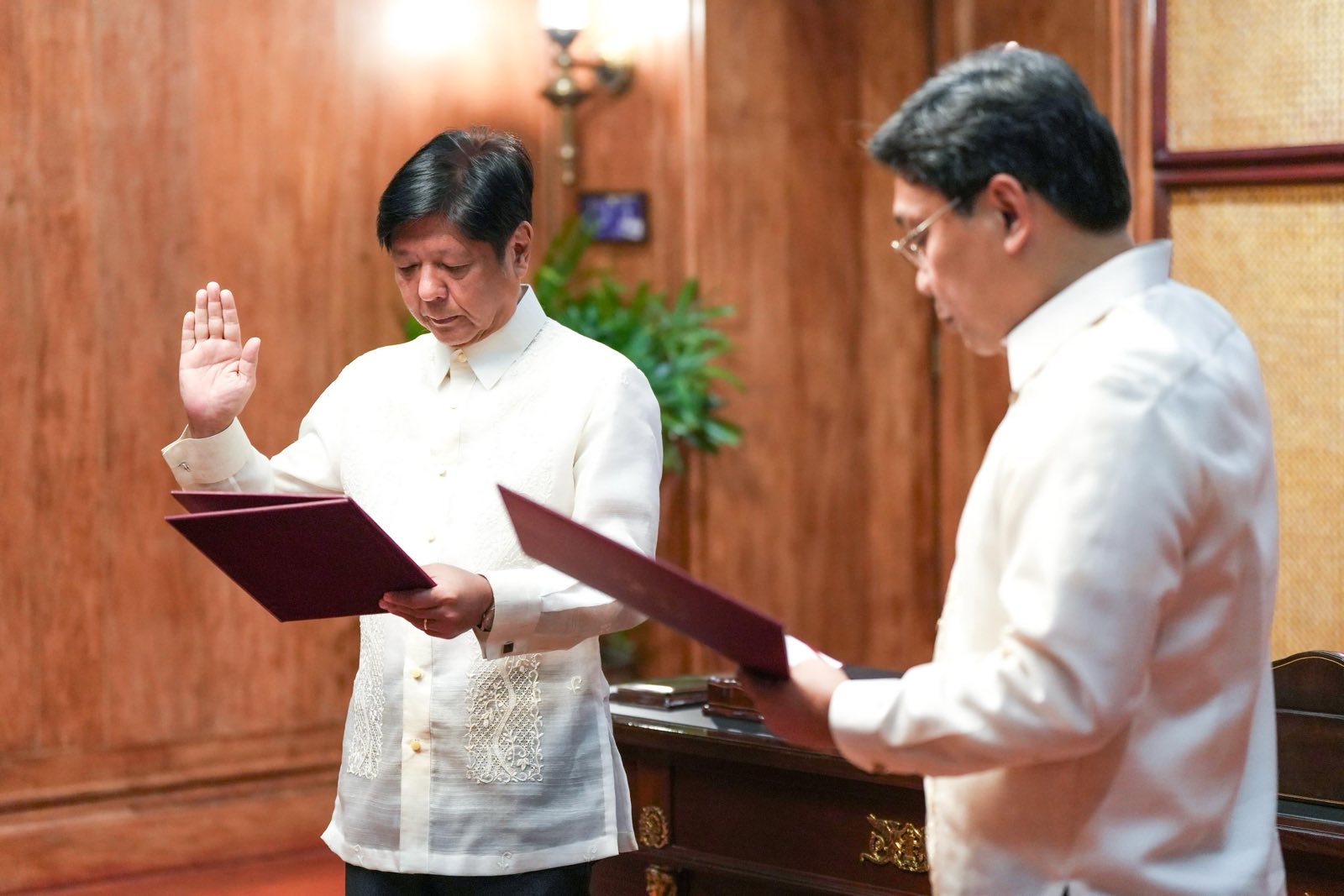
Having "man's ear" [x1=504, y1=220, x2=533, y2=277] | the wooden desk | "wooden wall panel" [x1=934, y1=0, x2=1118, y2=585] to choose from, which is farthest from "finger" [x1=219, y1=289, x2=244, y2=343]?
"wooden wall panel" [x1=934, y1=0, x2=1118, y2=585]

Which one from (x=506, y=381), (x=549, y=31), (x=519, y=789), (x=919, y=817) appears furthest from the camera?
(x=549, y=31)

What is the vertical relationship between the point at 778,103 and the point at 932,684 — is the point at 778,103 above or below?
above

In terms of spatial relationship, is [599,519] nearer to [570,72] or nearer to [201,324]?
[201,324]

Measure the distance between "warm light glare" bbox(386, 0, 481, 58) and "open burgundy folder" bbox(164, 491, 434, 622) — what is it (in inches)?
139

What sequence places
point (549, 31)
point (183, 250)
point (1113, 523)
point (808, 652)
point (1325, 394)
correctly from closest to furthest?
point (1113, 523) → point (808, 652) → point (1325, 394) → point (183, 250) → point (549, 31)

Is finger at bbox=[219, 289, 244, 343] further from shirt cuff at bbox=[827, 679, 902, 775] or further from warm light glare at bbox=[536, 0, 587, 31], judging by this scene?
warm light glare at bbox=[536, 0, 587, 31]

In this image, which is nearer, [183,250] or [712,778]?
[712,778]

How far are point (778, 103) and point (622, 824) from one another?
402 cm

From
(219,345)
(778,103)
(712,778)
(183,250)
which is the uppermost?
(778,103)

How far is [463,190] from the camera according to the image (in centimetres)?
215

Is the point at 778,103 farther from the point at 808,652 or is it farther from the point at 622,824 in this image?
the point at 808,652

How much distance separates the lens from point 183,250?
4.79 m

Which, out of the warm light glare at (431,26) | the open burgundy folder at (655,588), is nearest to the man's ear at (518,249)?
the open burgundy folder at (655,588)

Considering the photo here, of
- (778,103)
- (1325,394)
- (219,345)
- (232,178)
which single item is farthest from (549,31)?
(219,345)
